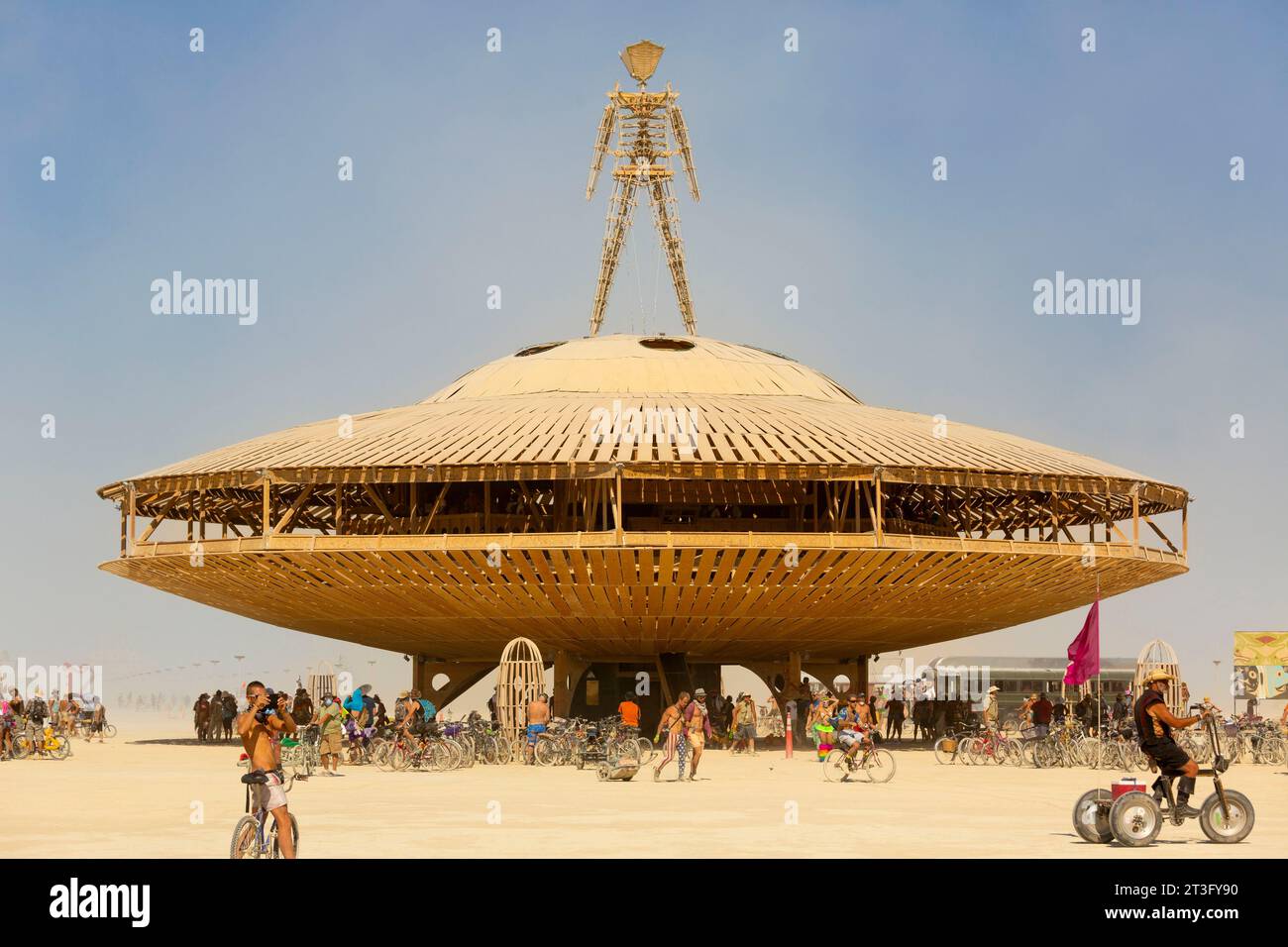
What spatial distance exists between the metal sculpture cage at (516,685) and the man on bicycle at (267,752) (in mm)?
22358

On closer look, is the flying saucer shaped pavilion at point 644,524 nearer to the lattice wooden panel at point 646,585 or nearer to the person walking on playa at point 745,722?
the lattice wooden panel at point 646,585

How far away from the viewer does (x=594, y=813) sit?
81.3 ft

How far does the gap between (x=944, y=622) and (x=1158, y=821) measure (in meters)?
30.4

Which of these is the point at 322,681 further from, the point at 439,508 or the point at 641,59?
the point at 641,59

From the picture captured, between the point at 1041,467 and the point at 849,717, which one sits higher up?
the point at 1041,467

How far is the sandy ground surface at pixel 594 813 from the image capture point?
1989 cm

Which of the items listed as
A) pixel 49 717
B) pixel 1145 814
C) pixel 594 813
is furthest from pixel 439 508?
pixel 1145 814

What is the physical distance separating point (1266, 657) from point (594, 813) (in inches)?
2156

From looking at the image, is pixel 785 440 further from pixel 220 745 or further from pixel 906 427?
pixel 220 745

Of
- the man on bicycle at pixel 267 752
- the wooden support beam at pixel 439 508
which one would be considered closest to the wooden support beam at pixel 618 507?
the wooden support beam at pixel 439 508

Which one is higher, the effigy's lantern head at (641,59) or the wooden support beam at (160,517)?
the effigy's lantern head at (641,59)
